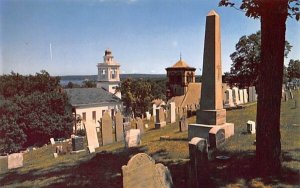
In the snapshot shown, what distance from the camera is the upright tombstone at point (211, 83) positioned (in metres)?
11.6

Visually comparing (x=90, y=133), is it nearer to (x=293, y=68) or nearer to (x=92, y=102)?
(x=92, y=102)

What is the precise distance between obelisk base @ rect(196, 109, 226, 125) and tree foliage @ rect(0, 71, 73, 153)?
912 inches

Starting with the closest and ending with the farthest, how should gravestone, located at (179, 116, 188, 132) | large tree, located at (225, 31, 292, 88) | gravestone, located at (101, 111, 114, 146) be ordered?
gravestone, located at (179, 116, 188, 132) < gravestone, located at (101, 111, 114, 146) < large tree, located at (225, 31, 292, 88)

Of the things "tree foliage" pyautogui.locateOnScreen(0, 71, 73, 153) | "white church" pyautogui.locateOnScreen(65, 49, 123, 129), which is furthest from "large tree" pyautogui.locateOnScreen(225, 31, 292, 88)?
"tree foliage" pyautogui.locateOnScreen(0, 71, 73, 153)

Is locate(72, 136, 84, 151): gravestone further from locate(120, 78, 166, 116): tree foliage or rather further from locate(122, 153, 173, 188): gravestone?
locate(120, 78, 166, 116): tree foliage

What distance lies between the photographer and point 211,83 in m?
11.8

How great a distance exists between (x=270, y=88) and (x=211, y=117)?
4.72m

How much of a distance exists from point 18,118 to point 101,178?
26.6 metres

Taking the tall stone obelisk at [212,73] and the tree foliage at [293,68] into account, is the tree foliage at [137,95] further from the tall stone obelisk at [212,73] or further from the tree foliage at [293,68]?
the tall stone obelisk at [212,73]

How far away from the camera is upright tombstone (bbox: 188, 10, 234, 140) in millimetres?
11633

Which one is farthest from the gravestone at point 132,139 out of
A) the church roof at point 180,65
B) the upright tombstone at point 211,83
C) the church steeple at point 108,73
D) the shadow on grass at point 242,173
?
the church steeple at point 108,73

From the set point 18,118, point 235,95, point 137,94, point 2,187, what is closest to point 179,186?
point 2,187

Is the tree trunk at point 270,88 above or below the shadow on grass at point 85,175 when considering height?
above

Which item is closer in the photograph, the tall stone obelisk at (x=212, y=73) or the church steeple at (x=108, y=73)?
the tall stone obelisk at (x=212, y=73)
